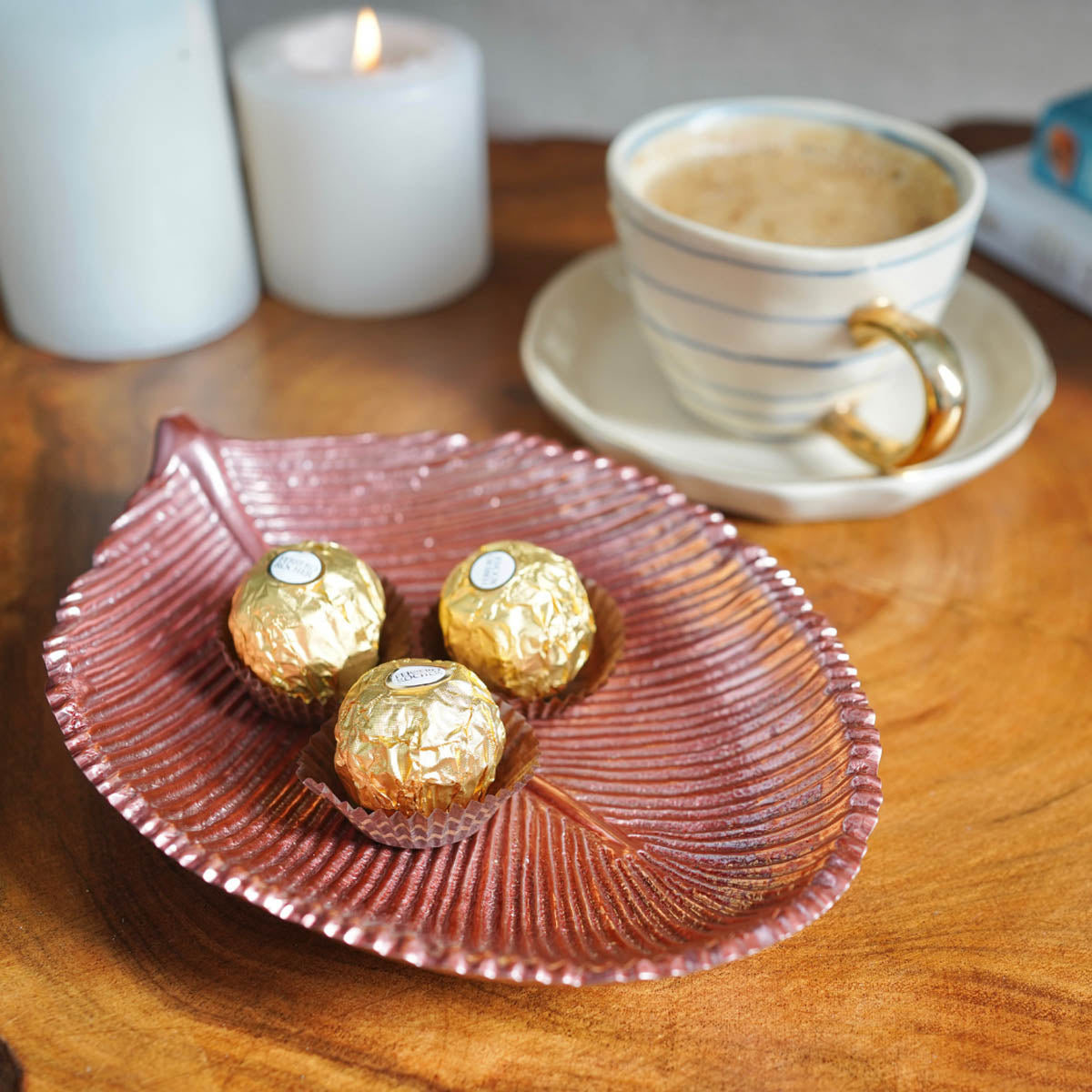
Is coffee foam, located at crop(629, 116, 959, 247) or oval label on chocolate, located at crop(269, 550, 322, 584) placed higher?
coffee foam, located at crop(629, 116, 959, 247)

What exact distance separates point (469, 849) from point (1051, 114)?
0.72m

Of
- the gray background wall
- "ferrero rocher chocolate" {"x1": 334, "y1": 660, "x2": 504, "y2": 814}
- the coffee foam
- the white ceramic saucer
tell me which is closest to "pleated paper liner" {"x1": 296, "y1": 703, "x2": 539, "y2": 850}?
"ferrero rocher chocolate" {"x1": 334, "y1": 660, "x2": 504, "y2": 814}

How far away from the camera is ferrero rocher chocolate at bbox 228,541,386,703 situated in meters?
0.48

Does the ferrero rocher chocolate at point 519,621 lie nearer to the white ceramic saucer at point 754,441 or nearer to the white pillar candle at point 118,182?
the white ceramic saucer at point 754,441

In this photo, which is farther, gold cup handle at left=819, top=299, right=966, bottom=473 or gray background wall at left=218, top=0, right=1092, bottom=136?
gray background wall at left=218, top=0, right=1092, bottom=136

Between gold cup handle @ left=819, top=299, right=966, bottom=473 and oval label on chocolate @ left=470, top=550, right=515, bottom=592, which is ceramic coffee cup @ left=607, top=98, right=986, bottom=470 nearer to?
gold cup handle @ left=819, top=299, right=966, bottom=473

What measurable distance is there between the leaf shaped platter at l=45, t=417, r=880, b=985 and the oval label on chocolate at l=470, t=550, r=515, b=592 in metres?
0.07

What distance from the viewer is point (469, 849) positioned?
A: 0.44 m

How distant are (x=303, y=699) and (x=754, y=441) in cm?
34

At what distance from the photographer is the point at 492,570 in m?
0.50

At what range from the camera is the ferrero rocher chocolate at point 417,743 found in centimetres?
43

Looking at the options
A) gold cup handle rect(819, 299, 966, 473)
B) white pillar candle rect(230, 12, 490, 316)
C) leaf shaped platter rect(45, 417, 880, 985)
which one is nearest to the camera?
leaf shaped platter rect(45, 417, 880, 985)

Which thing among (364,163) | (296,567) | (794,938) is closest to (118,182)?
(364,163)

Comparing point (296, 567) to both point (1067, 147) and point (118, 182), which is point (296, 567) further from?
point (1067, 147)
